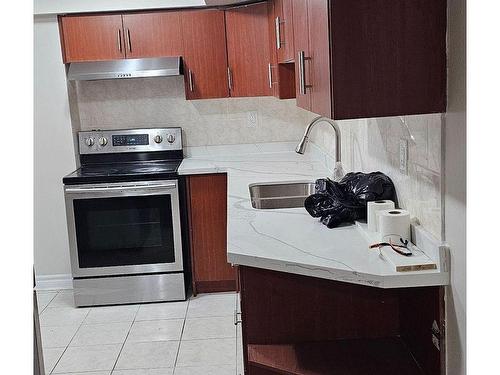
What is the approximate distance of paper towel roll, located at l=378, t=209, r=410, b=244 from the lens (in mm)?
2039

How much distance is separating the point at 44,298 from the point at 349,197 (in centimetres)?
278

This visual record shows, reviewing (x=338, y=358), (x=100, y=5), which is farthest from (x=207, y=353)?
(x=100, y=5)

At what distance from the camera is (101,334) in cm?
369

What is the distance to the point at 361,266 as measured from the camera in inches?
→ 72.5

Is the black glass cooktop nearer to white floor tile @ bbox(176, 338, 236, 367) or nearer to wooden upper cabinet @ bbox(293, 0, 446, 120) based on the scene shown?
white floor tile @ bbox(176, 338, 236, 367)

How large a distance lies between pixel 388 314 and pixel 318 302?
262 millimetres

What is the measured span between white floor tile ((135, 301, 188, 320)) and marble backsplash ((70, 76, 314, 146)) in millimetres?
1252

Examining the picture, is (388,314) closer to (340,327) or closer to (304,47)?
(340,327)

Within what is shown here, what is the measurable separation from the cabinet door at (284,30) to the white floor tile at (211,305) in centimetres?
162

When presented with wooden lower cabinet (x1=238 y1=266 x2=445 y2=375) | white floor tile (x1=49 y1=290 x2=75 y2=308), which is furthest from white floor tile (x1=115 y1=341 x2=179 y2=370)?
wooden lower cabinet (x1=238 y1=266 x2=445 y2=375)

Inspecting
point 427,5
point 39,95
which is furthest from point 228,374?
point 39,95

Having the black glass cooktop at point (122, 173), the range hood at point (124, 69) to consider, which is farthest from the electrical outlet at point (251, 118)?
the range hood at point (124, 69)

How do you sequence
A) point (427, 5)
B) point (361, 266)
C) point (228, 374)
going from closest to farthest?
point (427, 5), point (361, 266), point (228, 374)

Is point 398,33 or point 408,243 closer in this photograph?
point 398,33
